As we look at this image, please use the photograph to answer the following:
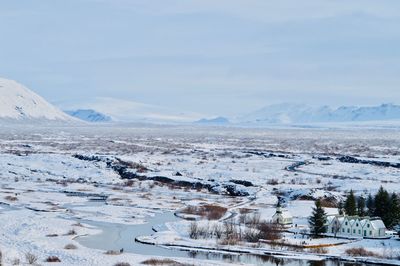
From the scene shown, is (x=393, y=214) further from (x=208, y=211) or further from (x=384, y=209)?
(x=208, y=211)

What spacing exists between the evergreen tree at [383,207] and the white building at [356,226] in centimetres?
321

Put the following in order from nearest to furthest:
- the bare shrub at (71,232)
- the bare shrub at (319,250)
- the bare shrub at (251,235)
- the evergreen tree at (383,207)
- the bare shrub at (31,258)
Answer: the bare shrub at (31,258) → the bare shrub at (319,250) → the bare shrub at (251,235) → the bare shrub at (71,232) → the evergreen tree at (383,207)

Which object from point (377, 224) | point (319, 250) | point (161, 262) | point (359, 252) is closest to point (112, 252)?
point (161, 262)

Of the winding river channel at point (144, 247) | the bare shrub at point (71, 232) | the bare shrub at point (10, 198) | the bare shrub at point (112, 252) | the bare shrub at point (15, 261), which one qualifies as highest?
the bare shrub at point (10, 198)

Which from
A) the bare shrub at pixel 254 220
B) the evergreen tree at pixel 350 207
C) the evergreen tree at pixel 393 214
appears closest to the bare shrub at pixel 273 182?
the bare shrub at pixel 254 220

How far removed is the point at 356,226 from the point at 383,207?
468 cm

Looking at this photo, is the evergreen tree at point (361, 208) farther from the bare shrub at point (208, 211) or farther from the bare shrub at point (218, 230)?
the bare shrub at point (218, 230)

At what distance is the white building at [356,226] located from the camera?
5244cm

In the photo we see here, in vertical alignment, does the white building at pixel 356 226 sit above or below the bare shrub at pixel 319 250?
above

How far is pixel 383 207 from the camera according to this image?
5684cm

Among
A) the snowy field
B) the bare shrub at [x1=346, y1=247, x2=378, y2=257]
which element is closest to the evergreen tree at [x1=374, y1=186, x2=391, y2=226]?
the snowy field

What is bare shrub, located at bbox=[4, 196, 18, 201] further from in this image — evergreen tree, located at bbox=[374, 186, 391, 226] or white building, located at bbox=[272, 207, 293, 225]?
evergreen tree, located at bbox=[374, 186, 391, 226]

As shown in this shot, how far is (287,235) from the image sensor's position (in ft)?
173

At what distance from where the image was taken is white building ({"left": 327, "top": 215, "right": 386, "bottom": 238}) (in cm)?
5244
